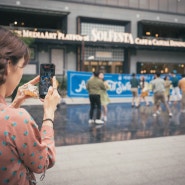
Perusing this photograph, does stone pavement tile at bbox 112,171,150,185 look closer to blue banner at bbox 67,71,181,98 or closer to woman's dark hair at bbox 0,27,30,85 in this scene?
woman's dark hair at bbox 0,27,30,85

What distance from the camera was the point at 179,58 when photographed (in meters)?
33.9

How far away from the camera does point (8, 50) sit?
53.5 inches

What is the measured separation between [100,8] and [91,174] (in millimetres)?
26833

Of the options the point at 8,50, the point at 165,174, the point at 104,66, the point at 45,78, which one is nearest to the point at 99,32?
the point at 104,66

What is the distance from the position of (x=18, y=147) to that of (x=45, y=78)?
0.73 m

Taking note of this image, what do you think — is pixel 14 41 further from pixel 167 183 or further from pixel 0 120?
pixel 167 183

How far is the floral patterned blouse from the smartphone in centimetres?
49

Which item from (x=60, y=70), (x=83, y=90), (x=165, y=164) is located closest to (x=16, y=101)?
(x=165, y=164)

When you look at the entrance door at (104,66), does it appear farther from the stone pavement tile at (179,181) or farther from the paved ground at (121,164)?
the stone pavement tile at (179,181)

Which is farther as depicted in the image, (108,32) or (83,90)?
(108,32)

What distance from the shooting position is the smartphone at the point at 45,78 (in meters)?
1.88

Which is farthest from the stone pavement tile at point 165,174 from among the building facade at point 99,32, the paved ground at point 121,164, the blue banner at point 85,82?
the building facade at point 99,32

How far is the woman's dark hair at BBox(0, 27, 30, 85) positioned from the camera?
4.41ft

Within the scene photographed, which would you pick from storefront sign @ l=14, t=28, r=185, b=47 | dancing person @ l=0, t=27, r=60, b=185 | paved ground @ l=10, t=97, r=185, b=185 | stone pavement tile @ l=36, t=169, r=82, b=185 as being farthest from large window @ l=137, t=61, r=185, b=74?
dancing person @ l=0, t=27, r=60, b=185
